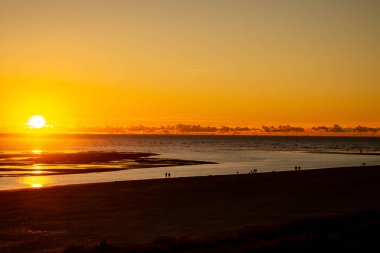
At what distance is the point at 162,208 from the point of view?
28.9 metres

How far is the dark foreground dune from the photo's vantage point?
21.3 meters

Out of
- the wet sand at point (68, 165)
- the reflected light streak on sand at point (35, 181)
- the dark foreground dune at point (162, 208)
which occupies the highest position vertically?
the wet sand at point (68, 165)

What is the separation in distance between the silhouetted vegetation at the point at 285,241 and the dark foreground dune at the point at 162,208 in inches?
54.7

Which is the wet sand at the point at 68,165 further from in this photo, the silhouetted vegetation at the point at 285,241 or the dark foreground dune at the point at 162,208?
the silhouetted vegetation at the point at 285,241

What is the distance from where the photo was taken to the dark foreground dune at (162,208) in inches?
840

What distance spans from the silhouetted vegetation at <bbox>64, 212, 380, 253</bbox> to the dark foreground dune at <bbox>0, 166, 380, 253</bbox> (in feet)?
4.56

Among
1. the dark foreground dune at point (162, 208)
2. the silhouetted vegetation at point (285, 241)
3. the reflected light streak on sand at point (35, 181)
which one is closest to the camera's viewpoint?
the silhouetted vegetation at point (285, 241)

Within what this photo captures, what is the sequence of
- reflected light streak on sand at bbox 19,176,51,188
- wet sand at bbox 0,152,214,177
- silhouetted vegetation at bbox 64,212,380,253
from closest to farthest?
1. silhouetted vegetation at bbox 64,212,380,253
2. reflected light streak on sand at bbox 19,176,51,188
3. wet sand at bbox 0,152,214,177

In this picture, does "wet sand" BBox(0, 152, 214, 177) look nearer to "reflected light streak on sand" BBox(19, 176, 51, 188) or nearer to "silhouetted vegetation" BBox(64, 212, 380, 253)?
"reflected light streak on sand" BBox(19, 176, 51, 188)

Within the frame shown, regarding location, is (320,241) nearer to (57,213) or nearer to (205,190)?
(57,213)

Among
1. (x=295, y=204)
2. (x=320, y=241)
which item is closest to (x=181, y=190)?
(x=295, y=204)

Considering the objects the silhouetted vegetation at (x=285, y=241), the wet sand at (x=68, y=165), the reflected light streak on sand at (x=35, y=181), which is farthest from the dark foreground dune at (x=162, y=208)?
the wet sand at (x=68, y=165)

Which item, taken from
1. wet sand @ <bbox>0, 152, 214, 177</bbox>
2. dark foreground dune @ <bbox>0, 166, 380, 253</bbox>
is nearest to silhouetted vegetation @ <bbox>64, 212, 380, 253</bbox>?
dark foreground dune @ <bbox>0, 166, 380, 253</bbox>

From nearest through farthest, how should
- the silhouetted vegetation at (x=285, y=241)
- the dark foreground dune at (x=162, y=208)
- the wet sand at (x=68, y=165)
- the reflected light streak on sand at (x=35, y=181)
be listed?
the silhouetted vegetation at (x=285, y=241), the dark foreground dune at (x=162, y=208), the reflected light streak on sand at (x=35, y=181), the wet sand at (x=68, y=165)
